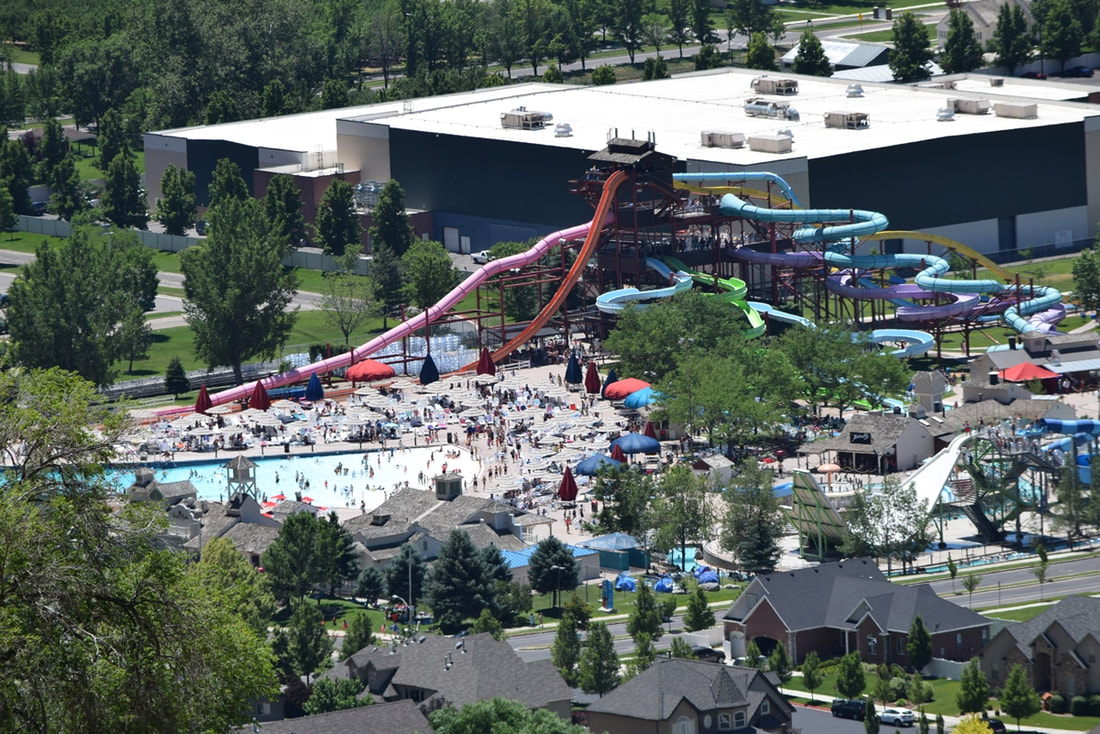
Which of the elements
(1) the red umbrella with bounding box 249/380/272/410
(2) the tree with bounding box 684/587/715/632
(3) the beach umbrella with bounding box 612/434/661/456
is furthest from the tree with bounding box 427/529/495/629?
(1) the red umbrella with bounding box 249/380/272/410

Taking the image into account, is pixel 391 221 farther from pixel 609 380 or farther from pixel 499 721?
pixel 499 721

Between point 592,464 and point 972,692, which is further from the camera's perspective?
point 592,464

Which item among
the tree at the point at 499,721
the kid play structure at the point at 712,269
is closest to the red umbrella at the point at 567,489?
the kid play structure at the point at 712,269

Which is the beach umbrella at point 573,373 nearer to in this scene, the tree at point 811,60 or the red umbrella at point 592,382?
the red umbrella at point 592,382

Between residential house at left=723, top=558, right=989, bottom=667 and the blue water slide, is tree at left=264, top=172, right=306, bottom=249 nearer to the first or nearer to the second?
the blue water slide

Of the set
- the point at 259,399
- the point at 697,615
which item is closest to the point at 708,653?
the point at 697,615

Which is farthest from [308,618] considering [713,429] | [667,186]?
[667,186]

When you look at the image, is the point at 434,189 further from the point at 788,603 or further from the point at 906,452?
the point at 788,603
